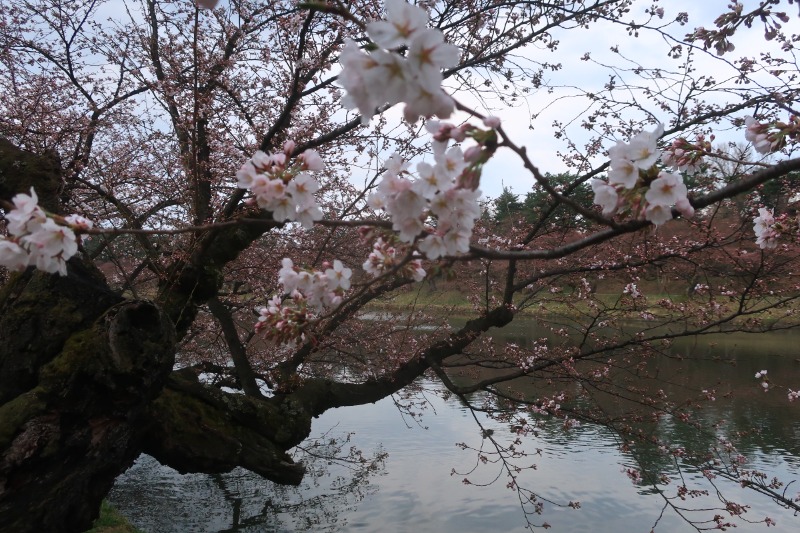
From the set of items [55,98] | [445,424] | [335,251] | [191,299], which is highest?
[55,98]

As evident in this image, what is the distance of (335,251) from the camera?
5570mm

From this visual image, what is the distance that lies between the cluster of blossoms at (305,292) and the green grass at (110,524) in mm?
3826

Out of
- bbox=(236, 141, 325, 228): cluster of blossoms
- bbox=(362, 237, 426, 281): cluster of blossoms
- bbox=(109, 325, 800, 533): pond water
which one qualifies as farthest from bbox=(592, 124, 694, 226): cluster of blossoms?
bbox=(109, 325, 800, 533): pond water

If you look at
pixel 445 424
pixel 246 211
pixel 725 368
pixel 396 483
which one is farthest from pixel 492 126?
pixel 725 368

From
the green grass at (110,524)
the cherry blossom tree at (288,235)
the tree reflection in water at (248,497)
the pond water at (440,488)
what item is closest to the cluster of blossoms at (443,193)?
the cherry blossom tree at (288,235)

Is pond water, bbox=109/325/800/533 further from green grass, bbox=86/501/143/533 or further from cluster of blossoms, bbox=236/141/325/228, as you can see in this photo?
cluster of blossoms, bbox=236/141/325/228

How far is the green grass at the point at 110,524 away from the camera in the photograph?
14.0 feet

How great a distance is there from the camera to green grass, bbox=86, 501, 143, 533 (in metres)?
4.28

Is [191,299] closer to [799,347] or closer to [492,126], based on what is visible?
[492,126]

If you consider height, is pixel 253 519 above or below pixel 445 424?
below

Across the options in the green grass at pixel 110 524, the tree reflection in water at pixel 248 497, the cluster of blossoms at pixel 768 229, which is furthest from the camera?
the tree reflection in water at pixel 248 497

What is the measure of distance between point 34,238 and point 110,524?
4.26m

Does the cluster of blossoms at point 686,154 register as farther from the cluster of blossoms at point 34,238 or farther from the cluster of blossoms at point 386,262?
the cluster of blossoms at point 34,238

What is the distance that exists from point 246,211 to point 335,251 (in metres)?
2.49
